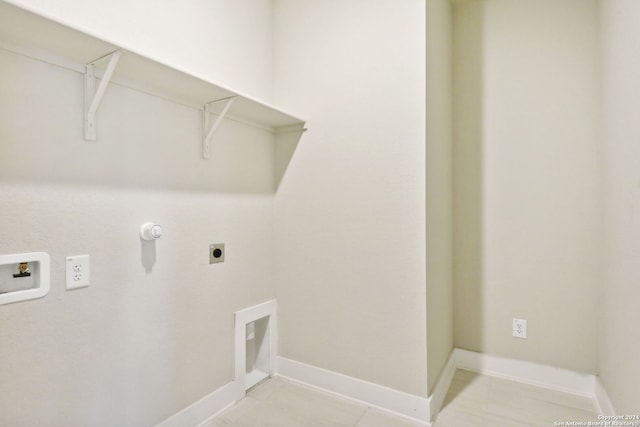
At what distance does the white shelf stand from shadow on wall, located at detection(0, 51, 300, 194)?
0.12ft

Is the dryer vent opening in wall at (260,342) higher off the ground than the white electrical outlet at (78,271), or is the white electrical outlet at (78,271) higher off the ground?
the white electrical outlet at (78,271)

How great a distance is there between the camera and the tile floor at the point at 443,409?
5.53 feet

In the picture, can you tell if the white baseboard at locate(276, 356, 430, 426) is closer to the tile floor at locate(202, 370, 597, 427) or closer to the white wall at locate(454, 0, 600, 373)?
the tile floor at locate(202, 370, 597, 427)

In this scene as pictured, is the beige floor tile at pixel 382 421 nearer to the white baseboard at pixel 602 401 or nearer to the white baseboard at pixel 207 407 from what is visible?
the white baseboard at pixel 207 407

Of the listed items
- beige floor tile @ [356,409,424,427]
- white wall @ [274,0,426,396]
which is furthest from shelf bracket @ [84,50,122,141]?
beige floor tile @ [356,409,424,427]

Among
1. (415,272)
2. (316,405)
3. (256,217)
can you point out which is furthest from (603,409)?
(256,217)

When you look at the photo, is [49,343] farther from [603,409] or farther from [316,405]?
[603,409]

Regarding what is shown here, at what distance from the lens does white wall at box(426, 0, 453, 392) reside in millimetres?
1738

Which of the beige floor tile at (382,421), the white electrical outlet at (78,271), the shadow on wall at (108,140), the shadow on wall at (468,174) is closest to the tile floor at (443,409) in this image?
the beige floor tile at (382,421)

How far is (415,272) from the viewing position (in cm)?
171

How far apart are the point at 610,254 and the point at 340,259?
1.40 meters

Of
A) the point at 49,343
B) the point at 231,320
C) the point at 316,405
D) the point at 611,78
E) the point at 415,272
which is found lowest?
the point at 316,405

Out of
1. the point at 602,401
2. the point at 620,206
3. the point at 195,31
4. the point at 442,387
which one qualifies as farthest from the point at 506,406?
the point at 195,31

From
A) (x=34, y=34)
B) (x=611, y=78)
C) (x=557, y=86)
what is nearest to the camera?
(x=34, y=34)
